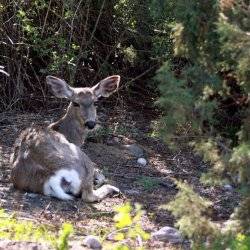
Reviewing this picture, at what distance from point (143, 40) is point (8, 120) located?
2.79 metres

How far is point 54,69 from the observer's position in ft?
36.5

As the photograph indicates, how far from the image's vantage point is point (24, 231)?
19.7 feet

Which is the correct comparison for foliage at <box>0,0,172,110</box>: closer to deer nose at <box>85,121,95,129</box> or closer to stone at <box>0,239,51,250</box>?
deer nose at <box>85,121,95,129</box>

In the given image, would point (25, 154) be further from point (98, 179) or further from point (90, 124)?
point (90, 124)

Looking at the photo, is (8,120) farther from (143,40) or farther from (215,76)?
(215,76)

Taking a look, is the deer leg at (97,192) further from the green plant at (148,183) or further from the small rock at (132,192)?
the green plant at (148,183)

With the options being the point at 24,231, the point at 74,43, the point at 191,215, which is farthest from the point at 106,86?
the point at 191,215

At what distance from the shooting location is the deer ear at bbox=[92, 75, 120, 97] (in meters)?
9.70

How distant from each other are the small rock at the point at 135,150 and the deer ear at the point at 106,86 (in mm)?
944

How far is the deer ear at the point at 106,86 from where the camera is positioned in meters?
9.70

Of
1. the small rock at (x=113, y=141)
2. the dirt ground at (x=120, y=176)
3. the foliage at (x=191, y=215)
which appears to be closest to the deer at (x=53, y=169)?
the dirt ground at (x=120, y=176)

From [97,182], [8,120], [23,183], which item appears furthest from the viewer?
[8,120]

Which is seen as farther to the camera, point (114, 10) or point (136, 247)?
point (114, 10)

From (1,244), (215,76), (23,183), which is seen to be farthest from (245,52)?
(23,183)
